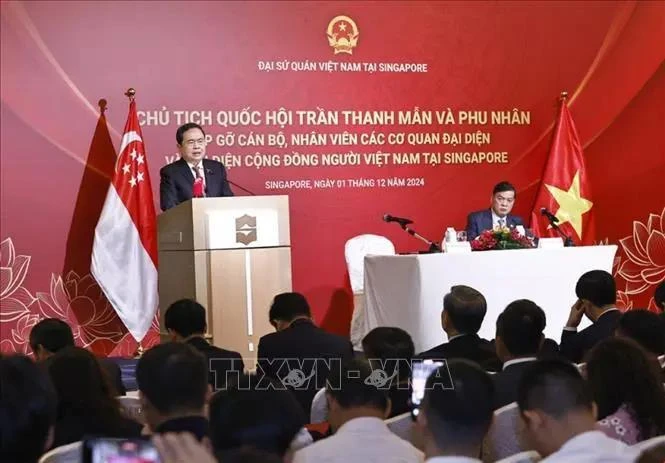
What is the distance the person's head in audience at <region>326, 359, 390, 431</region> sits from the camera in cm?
241

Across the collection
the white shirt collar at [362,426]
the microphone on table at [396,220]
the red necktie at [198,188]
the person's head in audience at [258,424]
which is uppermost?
the red necktie at [198,188]

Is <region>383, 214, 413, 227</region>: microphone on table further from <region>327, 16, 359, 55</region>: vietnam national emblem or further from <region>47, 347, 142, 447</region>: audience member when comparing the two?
<region>47, 347, 142, 447</region>: audience member

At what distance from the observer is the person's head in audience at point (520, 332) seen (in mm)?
3281

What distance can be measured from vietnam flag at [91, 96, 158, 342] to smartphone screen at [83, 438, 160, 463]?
5.08m

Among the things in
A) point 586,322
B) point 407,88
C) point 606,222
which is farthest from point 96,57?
point 606,222

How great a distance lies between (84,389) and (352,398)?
0.70 meters

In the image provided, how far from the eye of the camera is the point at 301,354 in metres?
3.81

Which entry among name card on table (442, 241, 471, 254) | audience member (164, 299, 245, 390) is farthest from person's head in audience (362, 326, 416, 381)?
name card on table (442, 241, 471, 254)

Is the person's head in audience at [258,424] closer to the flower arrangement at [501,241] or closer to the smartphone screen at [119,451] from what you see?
the smartphone screen at [119,451]

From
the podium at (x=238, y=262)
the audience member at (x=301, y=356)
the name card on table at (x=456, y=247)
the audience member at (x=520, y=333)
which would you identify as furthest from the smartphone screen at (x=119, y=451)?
the name card on table at (x=456, y=247)

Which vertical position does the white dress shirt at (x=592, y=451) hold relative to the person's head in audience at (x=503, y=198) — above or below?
below

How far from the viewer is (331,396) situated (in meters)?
2.48

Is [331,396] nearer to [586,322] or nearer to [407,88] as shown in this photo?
[586,322]

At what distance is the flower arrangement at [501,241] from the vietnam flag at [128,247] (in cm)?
225
